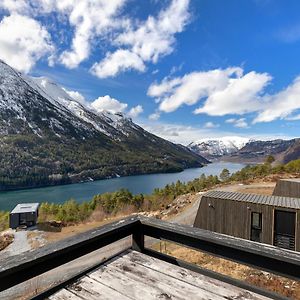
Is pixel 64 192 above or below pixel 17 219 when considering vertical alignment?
below

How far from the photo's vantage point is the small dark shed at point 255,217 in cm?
1617

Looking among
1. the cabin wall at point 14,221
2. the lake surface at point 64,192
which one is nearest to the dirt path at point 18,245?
the cabin wall at point 14,221

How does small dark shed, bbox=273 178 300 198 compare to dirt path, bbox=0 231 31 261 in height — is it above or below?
above

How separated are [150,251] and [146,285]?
598mm

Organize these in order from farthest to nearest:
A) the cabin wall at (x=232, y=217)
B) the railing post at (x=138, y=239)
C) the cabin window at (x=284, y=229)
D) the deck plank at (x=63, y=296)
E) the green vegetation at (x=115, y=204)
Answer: the green vegetation at (x=115, y=204) < the cabin wall at (x=232, y=217) < the cabin window at (x=284, y=229) < the railing post at (x=138, y=239) < the deck plank at (x=63, y=296)

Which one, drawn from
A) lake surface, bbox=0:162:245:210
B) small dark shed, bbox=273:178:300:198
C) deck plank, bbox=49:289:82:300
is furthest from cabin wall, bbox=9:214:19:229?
deck plank, bbox=49:289:82:300

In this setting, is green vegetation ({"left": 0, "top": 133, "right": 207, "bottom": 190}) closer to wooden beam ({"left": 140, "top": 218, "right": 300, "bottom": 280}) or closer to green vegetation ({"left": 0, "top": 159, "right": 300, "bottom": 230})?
green vegetation ({"left": 0, "top": 159, "right": 300, "bottom": 230})

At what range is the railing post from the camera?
2908 mm

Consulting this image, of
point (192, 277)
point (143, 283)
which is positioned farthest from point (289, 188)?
point (143, 283)

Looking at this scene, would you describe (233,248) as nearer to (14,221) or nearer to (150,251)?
(150,251)

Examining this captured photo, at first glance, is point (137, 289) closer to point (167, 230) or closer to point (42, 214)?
point (167, 230)

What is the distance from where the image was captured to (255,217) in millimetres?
17625

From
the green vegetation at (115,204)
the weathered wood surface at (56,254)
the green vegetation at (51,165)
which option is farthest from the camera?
the green vegetation at (51,165)

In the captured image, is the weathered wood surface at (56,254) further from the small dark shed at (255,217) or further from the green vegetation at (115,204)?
the green vegetation at (115,204)
